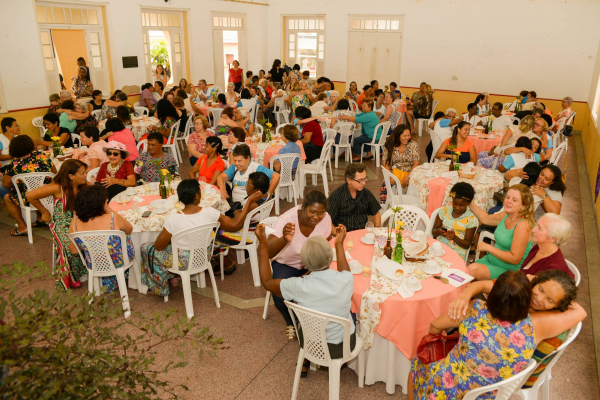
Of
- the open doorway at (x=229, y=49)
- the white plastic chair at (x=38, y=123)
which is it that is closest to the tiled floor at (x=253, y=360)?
the white plastic chair at (x=38, y=123)

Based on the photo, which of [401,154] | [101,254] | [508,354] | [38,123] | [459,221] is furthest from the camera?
[38,123]

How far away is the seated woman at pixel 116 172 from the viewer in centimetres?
494

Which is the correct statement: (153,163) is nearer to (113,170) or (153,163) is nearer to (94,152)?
(113,170)

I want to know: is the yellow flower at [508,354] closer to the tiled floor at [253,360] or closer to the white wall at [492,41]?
the tiled floor at [253,360]

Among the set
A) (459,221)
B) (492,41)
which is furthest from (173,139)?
(492,41)

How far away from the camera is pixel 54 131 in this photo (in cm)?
668

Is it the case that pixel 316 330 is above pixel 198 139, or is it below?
below

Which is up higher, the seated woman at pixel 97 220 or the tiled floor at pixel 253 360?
the seated woman at pixel 97 220

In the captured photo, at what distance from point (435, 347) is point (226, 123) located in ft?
18.1

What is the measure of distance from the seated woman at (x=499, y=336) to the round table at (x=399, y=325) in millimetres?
463

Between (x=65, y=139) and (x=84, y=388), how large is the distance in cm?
644

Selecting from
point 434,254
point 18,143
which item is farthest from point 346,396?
point 18,143

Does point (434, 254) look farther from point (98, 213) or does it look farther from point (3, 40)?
point (3, 40)

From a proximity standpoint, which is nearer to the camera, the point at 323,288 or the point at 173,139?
the point at 323,288
